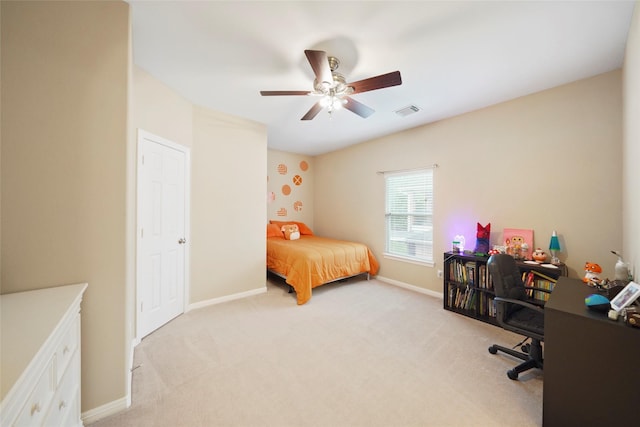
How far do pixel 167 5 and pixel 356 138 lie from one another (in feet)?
10.8

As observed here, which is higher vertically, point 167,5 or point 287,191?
point 167,5

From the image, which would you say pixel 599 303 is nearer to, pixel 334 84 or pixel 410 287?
pixel 334 84

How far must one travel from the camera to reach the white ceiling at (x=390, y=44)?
159cm

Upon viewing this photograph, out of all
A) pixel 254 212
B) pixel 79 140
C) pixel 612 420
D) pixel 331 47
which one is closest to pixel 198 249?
pixel 254 212

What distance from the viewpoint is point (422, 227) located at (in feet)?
12.6

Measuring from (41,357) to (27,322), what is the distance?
276mm

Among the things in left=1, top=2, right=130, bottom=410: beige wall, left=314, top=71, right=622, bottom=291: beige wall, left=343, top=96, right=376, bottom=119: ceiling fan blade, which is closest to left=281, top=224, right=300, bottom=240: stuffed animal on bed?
left=314, top=71, right=622, bottom=291: beige wall

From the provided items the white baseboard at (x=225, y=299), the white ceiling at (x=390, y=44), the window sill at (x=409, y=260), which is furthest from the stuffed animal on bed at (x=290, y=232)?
the white ceiling at (x=390, y=44)

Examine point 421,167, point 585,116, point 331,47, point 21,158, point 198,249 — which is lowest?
point 198,249

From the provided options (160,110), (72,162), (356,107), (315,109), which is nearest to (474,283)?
(356,107)

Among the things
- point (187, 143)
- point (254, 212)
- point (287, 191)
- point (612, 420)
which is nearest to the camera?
point (612, 420)

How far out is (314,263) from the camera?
3506 millimetres

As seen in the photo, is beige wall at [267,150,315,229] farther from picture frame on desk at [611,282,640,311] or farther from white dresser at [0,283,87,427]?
picture frame on desk at [611,282,640,311]

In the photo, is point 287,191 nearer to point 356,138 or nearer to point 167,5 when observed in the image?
point 356,138
